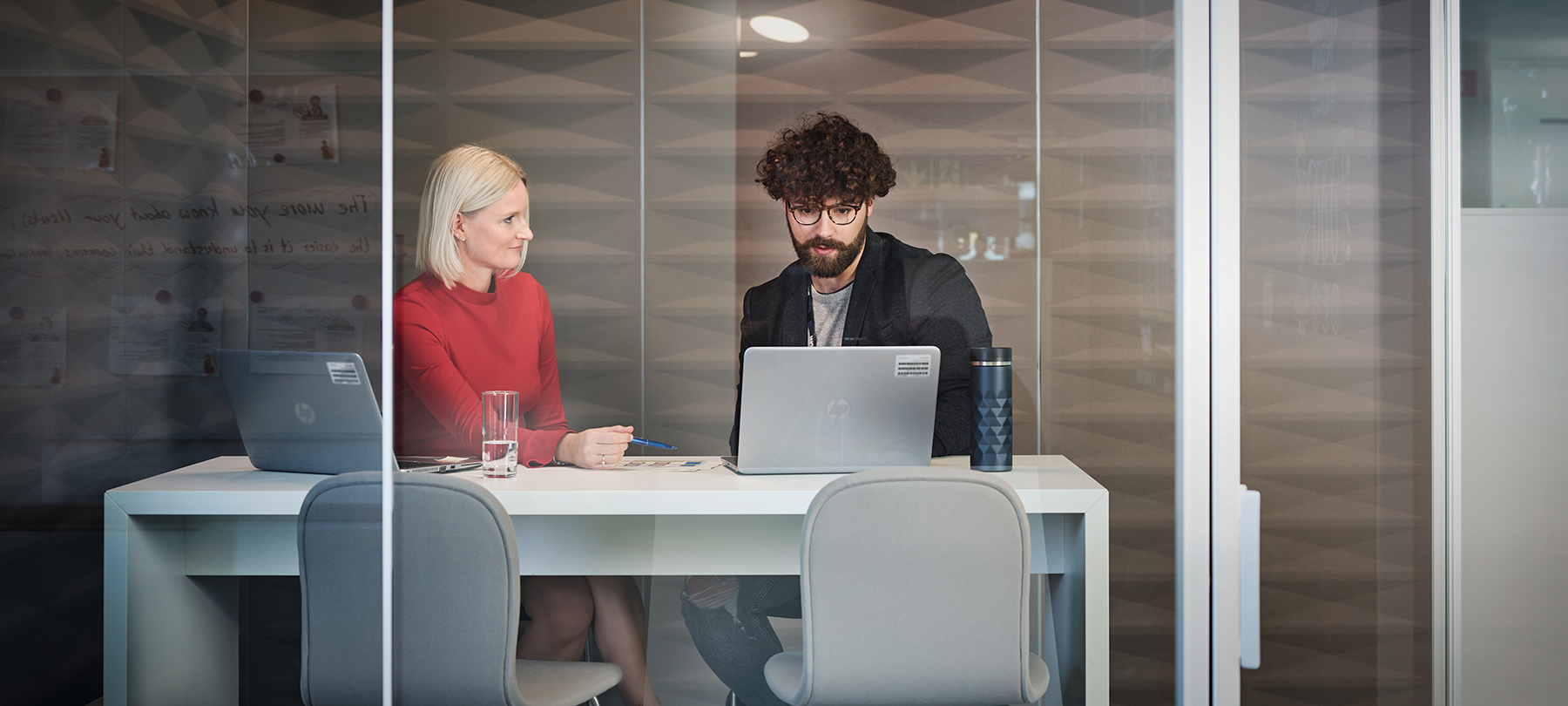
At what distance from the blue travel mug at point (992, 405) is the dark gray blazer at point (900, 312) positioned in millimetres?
21

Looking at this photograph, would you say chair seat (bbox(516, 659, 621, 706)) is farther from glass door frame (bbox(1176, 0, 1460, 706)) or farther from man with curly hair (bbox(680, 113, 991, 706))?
glass door frame (bbox(1176, 0, 1460, 706))

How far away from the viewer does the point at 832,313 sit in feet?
5.66

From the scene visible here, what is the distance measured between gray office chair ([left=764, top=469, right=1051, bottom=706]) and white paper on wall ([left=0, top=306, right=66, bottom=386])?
1.28 metres

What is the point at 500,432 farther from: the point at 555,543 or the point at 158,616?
the point at 158,616

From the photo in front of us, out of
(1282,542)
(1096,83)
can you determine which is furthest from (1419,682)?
(1096,83)

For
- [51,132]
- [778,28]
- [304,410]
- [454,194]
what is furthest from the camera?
[778,28]

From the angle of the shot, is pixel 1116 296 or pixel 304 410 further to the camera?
A: pixel 1116 296

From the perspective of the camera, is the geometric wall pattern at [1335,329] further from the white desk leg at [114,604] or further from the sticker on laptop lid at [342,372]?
the white desk leg at [114,604]

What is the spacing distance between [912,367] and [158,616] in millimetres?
1431

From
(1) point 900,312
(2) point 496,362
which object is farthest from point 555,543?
(1) point 900,312

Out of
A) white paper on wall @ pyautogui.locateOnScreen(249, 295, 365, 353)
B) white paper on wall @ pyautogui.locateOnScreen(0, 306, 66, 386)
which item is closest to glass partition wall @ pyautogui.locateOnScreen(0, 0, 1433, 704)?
white paper on wall @ pyautogui.locateOnScreen(249, 295, 365, 353)

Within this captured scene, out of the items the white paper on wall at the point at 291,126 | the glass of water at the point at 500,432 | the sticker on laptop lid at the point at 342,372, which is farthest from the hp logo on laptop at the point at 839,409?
the white paper on wall at the point at 291,126

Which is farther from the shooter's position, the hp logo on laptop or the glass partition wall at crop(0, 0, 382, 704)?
the hp logo on laptop

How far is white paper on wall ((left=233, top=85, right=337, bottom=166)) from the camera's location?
4.63 feet
